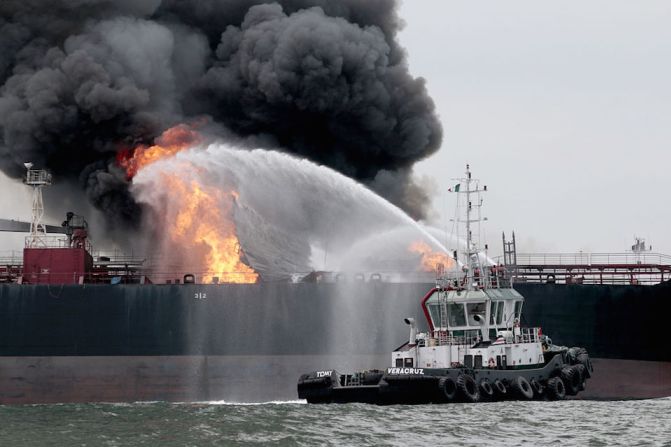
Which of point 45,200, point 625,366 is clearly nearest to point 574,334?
point 625,366

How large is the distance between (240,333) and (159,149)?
12107mm

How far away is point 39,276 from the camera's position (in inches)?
2044

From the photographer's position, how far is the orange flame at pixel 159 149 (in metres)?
57.0

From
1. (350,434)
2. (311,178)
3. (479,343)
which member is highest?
(311,178)

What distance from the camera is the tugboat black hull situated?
3975 cm

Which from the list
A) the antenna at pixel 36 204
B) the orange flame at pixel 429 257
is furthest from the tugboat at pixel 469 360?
the antenna at pixel 36 204

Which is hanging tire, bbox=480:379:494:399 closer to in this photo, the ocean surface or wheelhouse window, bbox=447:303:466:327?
the ocean surface

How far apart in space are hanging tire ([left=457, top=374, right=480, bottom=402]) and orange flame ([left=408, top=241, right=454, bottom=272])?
41.2 ft

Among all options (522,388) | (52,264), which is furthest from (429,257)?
(52,264)

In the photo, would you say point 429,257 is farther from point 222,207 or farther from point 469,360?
point 469,360

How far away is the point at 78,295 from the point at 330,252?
11.0 metres

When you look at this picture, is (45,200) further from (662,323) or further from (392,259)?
(662,323)

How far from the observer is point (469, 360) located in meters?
41.6

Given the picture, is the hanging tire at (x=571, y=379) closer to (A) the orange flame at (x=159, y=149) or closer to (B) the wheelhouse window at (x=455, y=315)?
(B) the wheelhouse window at (x=455, y=315)
